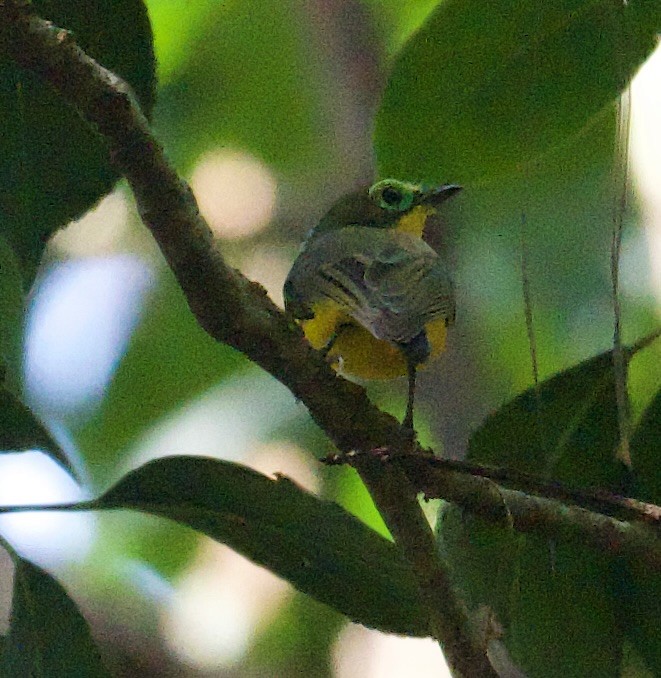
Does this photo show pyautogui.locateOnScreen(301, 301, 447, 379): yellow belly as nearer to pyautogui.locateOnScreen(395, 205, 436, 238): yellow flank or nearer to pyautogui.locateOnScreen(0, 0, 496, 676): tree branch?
pyautogui.locateOnScreen(0, 0, 496, 676): tree branch

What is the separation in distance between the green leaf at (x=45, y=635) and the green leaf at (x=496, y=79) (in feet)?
1.71

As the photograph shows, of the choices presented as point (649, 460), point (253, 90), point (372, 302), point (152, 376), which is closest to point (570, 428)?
point (649, 460)

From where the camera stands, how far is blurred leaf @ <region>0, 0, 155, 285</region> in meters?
0.80

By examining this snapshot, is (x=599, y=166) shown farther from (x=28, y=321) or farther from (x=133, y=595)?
(x=133, y=595)

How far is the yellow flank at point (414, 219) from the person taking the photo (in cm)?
149

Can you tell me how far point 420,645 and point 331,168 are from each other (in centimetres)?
92

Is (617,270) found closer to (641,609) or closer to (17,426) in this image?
(641,609)

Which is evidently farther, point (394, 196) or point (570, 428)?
point (394, 196)

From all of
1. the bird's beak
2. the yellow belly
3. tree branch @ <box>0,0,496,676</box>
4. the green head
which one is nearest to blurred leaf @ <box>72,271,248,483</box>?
the green head

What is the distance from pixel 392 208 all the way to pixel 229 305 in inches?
34.1

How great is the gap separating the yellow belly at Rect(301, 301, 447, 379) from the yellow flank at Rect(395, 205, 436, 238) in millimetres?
391

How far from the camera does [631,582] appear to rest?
1.03 m

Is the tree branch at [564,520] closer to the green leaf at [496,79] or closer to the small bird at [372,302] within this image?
the small bird at [372,302]

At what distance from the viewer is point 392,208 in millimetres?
1491
